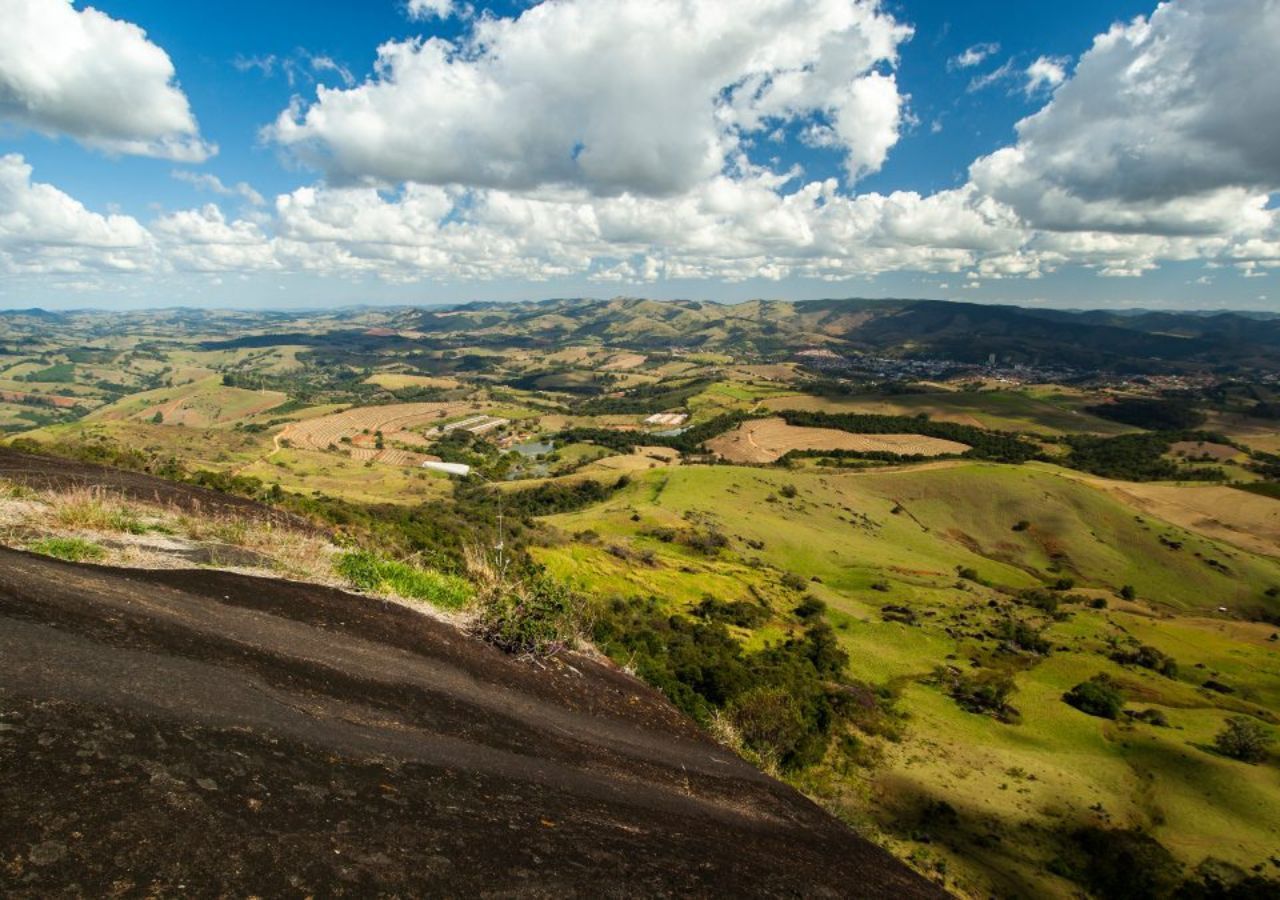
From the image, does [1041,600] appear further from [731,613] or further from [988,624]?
[731,613]

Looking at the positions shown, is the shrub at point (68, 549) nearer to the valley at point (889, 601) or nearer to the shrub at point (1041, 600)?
the valley at point (889, 601)

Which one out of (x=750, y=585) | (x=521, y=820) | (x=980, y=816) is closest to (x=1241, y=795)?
(x=980, y=816)

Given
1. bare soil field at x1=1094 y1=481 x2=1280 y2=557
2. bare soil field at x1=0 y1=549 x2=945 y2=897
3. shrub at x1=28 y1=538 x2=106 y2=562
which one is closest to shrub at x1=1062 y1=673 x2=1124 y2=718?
bare soil field at x1=0 y1=549 x2=945 y2=897

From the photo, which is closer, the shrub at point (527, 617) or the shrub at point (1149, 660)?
the shrub at point (527, 617)

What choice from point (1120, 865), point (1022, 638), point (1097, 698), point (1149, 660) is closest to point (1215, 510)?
point (1149, 660)

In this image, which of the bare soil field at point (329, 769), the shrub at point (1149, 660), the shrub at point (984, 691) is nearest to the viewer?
the bare soil field at point (329, 769)

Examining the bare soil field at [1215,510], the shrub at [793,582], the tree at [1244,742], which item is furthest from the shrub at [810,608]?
the bare soil field at [1215,510]
